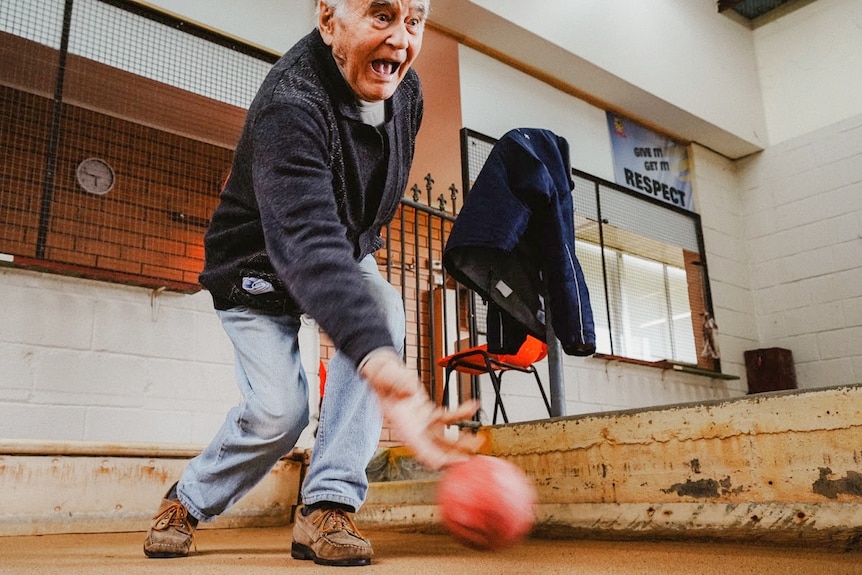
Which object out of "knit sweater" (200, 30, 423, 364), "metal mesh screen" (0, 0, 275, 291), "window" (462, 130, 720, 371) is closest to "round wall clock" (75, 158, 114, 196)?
"metal mesh screen" (0, 0, 275, 291)

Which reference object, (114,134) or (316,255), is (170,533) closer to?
(316,255)

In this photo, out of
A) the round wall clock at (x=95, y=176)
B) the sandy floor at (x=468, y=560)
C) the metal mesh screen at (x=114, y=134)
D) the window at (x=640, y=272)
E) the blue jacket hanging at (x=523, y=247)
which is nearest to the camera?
the sandy floor at (x=468, y=560)

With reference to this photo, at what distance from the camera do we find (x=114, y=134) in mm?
4008

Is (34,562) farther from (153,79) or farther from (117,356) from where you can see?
(153,79)

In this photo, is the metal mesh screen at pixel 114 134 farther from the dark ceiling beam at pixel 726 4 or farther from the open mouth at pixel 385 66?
the dark ceiling beam at pixel 726 4

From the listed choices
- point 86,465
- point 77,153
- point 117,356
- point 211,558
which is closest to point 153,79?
point 77,153

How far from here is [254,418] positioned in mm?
1513

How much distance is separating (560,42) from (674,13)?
1.64 m

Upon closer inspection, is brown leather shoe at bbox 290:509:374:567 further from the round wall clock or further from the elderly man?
the round wall clock

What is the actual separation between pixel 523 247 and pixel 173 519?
1398mm

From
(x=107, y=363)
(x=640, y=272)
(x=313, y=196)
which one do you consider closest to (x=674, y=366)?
(x=640, y=272)

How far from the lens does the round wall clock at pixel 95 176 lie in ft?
13.3

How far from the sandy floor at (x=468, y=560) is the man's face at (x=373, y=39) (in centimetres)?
90

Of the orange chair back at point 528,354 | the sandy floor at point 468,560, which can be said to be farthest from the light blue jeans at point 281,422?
the orange chair back at point 528,354
